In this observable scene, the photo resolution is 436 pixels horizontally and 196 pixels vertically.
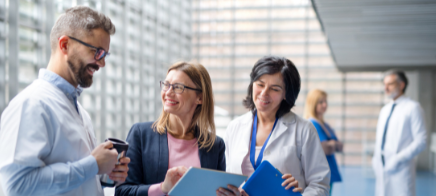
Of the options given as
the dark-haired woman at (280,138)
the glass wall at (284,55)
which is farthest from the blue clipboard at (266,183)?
the glass wall at (284,55)

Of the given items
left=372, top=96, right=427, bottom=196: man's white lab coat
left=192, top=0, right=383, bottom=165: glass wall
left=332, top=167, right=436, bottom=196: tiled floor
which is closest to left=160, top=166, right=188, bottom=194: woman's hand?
left=372, top=96, right=427, bottom=196: man's white lab coat

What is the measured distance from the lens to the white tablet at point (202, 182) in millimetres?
1804

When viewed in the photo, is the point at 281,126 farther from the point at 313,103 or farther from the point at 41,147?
the point at 313,103

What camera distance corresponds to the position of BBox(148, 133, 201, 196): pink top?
7.32 ft

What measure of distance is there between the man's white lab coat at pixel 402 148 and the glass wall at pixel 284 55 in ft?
27.2

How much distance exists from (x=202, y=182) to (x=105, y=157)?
1.85 feet

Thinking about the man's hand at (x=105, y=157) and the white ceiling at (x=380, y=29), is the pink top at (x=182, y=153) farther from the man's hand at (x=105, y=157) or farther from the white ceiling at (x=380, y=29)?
the white ceiling at (x=380, y=29)

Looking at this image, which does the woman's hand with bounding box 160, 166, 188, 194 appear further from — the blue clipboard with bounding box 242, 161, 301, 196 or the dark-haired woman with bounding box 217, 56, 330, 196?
the dark-haired woman with bounding box 217, 56, 330, 196

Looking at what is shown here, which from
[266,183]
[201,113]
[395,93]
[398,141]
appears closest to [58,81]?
[201,113]

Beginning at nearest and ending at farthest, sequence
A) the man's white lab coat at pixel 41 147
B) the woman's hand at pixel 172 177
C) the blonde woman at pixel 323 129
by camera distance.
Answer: the man's white lab coat at pixel 41 147 → the woman's hand at pixel 172 177 → the blonde woman at pixel 323 129

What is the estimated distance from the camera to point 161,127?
230cm

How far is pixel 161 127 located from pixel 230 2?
1209 cm

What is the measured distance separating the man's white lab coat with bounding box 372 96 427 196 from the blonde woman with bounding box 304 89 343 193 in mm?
800

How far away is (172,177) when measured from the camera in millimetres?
1934
